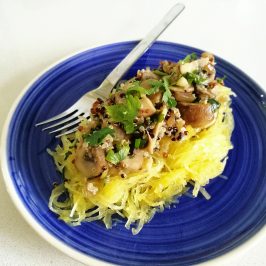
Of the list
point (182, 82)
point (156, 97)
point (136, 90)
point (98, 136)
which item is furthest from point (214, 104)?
point (98, 136)

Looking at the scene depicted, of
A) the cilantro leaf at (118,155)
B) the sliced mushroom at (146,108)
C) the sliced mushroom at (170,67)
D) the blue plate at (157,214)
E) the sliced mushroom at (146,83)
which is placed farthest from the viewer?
the sliced mushroom at (170,67)

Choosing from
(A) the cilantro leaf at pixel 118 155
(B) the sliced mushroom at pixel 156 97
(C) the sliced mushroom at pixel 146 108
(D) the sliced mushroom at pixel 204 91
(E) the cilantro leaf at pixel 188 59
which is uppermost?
(E) the cilantro leaf at pixel 188 59

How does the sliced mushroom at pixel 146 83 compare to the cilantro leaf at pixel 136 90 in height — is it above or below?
above

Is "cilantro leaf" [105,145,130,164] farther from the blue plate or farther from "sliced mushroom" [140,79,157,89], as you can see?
"sliced mushroom" [140,79,157,89]

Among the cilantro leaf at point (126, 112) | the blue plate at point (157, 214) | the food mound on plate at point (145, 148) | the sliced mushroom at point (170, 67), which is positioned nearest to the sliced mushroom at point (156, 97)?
the food mound on plate at point (145, 148)

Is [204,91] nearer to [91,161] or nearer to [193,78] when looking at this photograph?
[193,78]

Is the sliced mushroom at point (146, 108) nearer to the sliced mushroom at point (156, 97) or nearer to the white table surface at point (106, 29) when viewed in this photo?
the sliced mushroom at point (156, 97)

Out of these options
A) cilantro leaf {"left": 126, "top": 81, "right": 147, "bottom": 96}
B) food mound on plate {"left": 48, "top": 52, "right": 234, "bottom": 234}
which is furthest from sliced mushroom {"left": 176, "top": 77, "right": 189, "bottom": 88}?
cilantro leaf {"left": 126, "top": 81, "right": 147, "bottom": 96}
